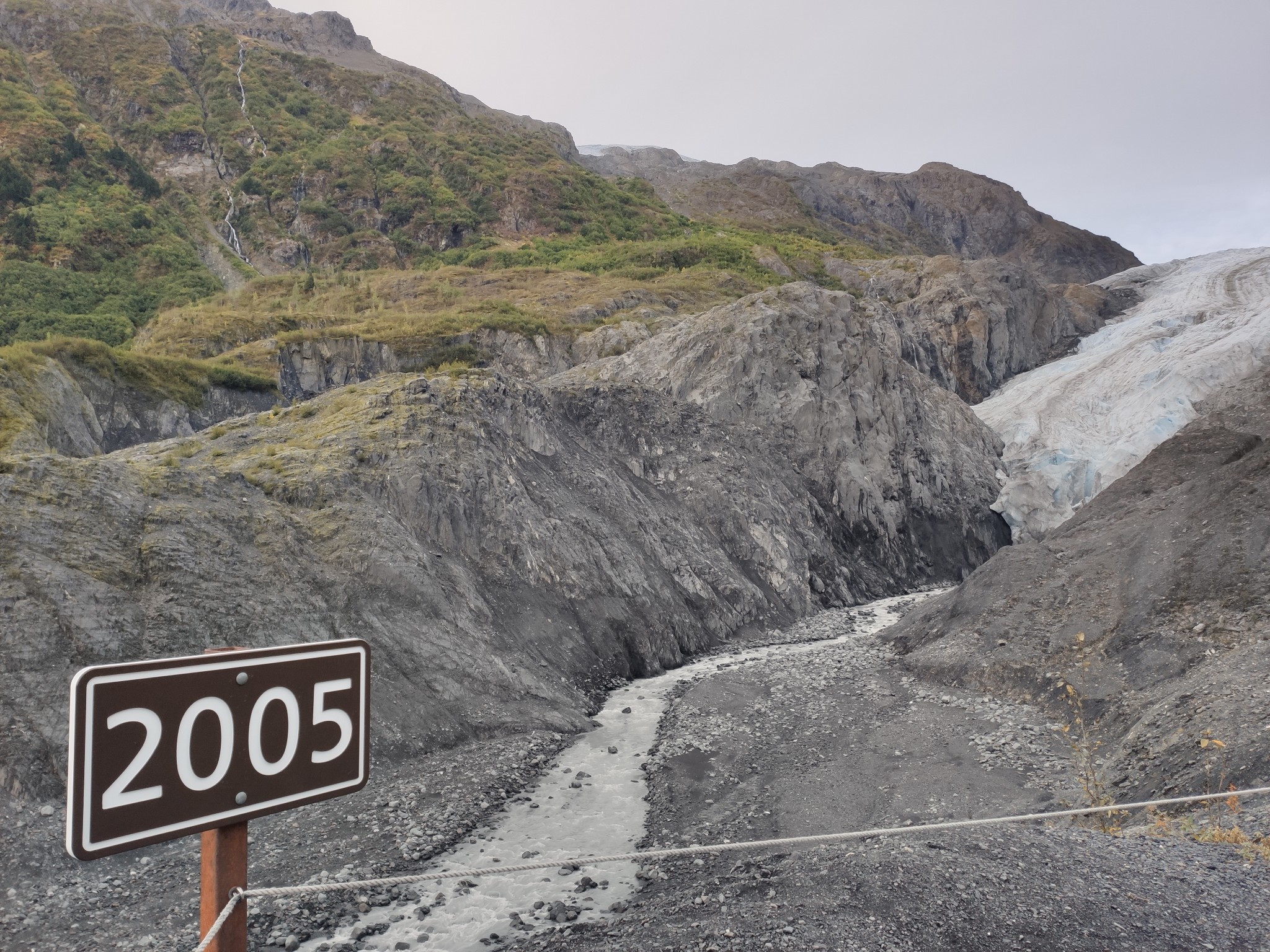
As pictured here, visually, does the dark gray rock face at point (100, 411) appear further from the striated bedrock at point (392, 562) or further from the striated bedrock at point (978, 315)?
the striated bedrock at point (978, 315)

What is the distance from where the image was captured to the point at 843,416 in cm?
4009

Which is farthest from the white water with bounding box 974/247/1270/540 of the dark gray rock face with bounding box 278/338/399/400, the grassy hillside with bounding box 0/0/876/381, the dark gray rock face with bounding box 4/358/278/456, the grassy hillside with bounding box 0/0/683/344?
the grassy hillside with bounding box 0/0/683/344

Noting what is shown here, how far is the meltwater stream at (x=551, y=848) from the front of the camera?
9172 millimetres

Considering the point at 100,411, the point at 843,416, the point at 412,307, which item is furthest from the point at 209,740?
the point at 412,307

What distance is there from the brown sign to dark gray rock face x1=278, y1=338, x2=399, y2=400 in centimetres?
4075

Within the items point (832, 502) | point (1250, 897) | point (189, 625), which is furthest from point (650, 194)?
point (1250, 897)

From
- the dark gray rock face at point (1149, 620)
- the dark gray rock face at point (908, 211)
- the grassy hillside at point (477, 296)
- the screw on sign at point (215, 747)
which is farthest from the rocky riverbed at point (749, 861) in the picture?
the dark gray rock face at point (908, 211)

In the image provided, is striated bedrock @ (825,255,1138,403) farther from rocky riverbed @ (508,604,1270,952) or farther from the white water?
rocky riverbed @ (508,604,1270,952)

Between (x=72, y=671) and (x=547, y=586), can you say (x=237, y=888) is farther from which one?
(x=547, y=586)

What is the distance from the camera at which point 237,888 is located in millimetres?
2674

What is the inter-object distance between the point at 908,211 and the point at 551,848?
14751 centimetres

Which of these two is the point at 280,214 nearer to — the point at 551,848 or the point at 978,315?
the point at 978,315

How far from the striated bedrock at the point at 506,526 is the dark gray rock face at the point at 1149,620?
28.5 ft

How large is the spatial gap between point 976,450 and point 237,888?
49762 millimetres
